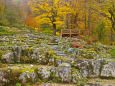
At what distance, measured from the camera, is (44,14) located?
19000 mm

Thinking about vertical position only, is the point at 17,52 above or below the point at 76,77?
above

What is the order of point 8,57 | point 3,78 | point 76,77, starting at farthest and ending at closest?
point 8,57, point 76,77, point 3,78

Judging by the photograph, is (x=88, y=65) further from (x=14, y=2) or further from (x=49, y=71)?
(x=14, y=2)

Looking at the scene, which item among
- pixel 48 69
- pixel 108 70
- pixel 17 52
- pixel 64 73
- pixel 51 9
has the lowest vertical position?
pixel 108 70

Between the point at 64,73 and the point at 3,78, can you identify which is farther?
the point at 64,73

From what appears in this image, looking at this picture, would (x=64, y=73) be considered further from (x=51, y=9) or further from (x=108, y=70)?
(x=51, y=9)

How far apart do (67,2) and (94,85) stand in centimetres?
1697

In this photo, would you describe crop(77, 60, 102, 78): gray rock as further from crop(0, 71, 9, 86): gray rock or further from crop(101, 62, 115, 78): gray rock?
crop(0, 71, 9, 86): gray rock

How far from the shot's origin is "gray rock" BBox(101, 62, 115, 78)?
31.7 feet

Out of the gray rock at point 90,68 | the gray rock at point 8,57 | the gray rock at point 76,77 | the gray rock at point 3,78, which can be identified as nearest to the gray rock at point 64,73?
the gray rock at point 76,77

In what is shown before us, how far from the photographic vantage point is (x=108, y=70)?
9.84 meters

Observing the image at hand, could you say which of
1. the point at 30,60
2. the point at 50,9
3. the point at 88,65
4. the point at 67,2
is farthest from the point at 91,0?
the point at 30,60

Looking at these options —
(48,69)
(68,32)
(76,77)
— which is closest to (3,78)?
(48,69)

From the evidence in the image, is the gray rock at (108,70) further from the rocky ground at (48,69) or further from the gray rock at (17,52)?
the gray rock at (17,52)
